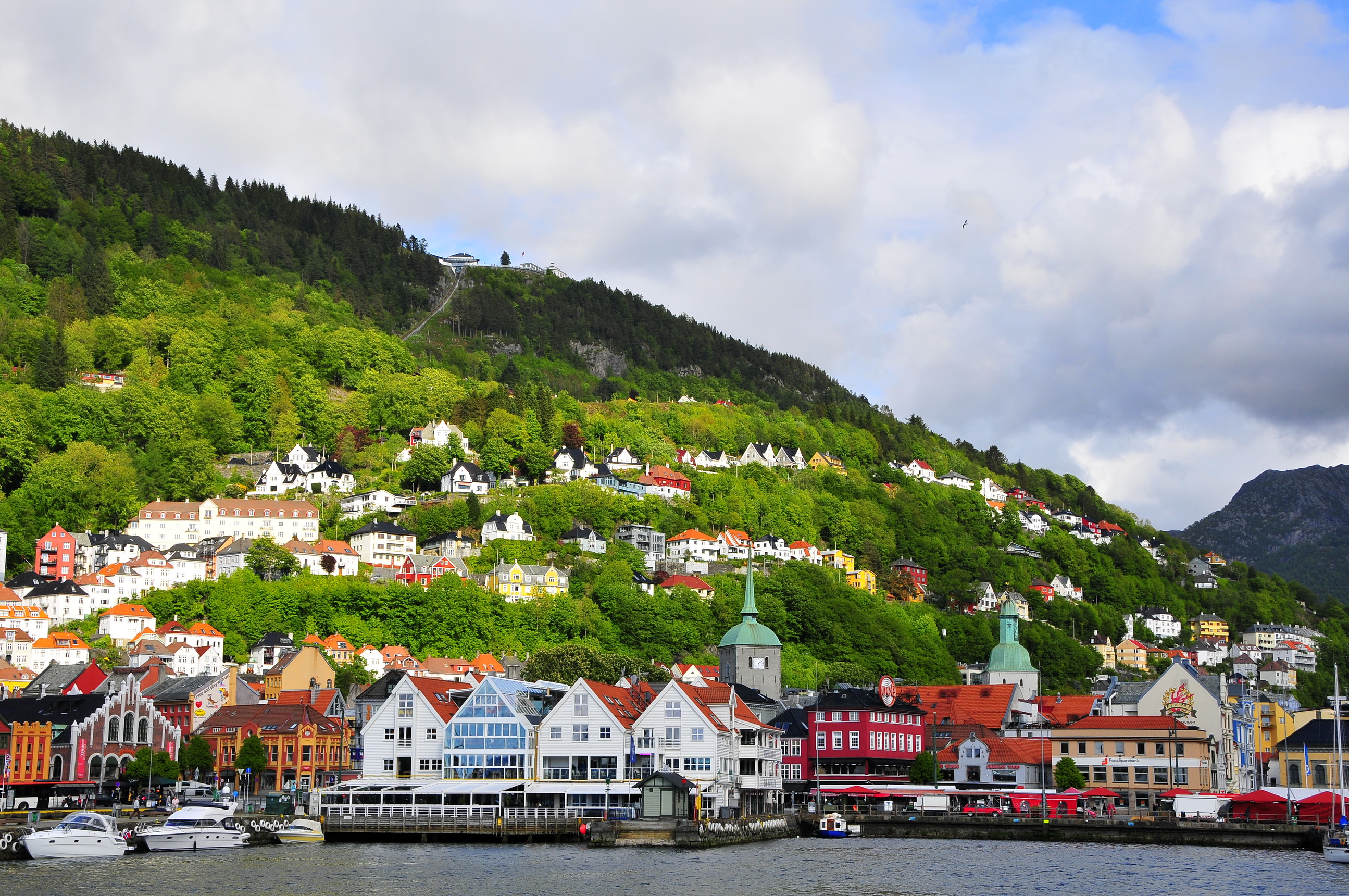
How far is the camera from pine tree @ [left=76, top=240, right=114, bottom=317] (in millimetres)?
170625

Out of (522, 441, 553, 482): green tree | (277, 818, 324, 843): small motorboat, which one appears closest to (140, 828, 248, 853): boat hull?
(277, 818, 324, 843): small motorboat

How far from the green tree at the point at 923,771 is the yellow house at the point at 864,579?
7232cm

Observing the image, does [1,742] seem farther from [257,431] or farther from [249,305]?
[249,305]

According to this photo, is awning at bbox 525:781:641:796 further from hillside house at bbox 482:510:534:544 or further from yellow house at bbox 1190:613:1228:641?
yellow house at bbox 1190:613:1228:641

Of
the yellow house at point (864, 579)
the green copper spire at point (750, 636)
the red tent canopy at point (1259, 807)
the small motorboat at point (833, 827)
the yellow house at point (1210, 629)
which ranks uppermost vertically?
the yellow house at point (864, 579)

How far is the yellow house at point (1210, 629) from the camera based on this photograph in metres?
191

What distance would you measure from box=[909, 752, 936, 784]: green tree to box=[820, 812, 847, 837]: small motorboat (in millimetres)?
13671

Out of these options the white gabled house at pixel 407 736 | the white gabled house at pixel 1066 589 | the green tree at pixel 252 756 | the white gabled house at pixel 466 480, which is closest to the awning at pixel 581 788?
the white gabled house at pixel 407 736

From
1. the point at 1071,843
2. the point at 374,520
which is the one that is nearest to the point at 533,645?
the point at 374,520

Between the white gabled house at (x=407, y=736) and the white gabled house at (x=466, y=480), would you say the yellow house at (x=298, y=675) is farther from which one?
the white gabled house at (x=466, y=480)

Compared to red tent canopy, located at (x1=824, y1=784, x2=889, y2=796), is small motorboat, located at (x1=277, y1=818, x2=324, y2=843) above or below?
below

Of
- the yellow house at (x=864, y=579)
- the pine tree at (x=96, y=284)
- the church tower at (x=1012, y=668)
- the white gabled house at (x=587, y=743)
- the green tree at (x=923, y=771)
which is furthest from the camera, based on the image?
the pine tree at (x=96, y=284)

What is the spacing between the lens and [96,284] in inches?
6791

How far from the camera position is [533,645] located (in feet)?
385
